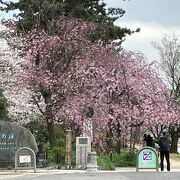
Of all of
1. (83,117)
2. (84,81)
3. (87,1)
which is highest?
(87,1)

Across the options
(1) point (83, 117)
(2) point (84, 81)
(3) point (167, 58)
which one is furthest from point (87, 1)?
(3) point (167, 58)

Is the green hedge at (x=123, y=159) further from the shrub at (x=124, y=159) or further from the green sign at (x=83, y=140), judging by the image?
the green sign at (x=83, y=140)

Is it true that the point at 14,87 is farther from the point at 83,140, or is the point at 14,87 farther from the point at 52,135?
the point at 83,140

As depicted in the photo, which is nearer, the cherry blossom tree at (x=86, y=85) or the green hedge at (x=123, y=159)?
the green hedge at (x=123, y=159)

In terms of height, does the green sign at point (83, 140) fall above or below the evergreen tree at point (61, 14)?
below

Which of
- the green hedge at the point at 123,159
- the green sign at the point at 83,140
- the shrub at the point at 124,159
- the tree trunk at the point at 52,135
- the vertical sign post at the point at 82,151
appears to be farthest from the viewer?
the tree trunk at the point at 52,135

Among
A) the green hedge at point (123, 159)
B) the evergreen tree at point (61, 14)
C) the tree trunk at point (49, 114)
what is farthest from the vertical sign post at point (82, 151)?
the evergreen tree at point (61, 14)

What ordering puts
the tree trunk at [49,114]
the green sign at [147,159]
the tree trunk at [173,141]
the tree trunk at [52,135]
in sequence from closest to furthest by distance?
1. the green sign at [147,159]
2. the tree trunk at [52,135]
3. the tree trunk at [49,114]
4. the tree trunk at [173,141]

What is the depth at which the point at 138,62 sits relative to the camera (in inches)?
1278

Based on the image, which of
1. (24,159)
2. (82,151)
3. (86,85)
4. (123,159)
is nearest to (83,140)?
(82,151)

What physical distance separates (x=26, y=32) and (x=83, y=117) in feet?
22.4

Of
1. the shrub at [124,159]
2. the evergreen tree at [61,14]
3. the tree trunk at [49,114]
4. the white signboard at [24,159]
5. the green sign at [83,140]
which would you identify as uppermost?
the evergreen tree at [61,14]

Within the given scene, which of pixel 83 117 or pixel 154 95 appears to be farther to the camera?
pixel 154 95

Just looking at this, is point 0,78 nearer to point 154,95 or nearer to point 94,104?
point 94,104
